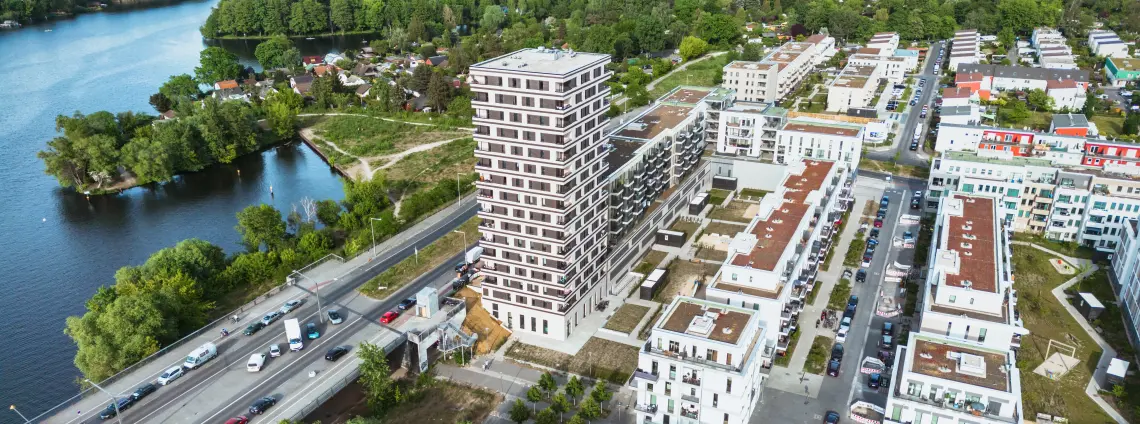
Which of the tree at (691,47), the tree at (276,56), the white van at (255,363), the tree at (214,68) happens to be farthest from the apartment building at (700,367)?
the tree at (276,56)

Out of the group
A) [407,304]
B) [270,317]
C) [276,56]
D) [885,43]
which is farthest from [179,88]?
[885,43]

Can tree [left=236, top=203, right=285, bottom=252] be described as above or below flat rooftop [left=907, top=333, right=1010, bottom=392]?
below

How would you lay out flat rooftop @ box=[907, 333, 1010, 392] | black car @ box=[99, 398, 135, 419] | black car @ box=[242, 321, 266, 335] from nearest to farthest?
1. flat rooftop @ box=[907, 333, 1010, 392]
2. black car @ box=[99, 398, 135, 419]
3. black car @ box=[242, 321, 266, 335]

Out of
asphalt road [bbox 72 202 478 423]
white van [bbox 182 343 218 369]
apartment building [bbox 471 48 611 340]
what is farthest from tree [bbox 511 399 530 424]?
white van [bbox 182 343 218 369]

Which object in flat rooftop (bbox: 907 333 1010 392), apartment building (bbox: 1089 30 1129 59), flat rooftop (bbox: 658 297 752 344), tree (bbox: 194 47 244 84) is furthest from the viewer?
apartment building (bbox: 1089 30 1129 59)

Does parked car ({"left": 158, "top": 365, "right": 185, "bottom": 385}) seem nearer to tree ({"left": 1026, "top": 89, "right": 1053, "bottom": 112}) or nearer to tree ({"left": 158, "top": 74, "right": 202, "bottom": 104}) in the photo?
tree ({"left": 158, "top": 74, "right": 202, "bottom": 104})

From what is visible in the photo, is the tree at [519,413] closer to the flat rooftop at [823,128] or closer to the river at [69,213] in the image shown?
the river at [69,213]

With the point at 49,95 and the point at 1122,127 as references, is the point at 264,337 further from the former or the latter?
the point at 1122,127
